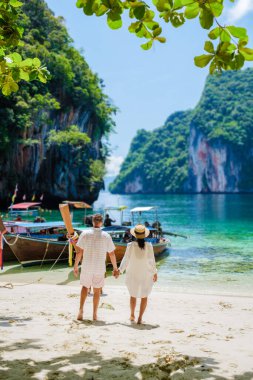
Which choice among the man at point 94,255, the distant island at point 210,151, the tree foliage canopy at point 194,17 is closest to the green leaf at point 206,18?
the tree foliage canopy at point 194,17

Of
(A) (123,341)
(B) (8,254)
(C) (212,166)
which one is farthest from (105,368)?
(C) (212,166)

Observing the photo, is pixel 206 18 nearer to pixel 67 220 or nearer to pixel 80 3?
pixel 80 3

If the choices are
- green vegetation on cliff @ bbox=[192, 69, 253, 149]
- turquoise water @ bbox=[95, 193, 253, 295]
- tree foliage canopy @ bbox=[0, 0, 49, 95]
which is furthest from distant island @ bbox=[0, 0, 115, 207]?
green vegetation on cliff @ bbox=[192, 69, 253, 149]

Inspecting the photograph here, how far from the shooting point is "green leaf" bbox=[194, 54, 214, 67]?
9.27ft

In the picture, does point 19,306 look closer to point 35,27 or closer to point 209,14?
point 209,14

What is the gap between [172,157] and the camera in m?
165

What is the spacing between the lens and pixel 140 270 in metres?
5.45

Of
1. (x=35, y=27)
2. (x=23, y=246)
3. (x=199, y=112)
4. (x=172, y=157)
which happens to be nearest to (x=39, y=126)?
(x=35, y=27)

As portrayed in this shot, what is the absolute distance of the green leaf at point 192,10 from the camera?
2.70m

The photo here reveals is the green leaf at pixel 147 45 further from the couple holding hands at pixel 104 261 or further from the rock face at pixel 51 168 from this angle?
the rock face at pixel 51 168

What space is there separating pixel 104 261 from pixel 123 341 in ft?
3.99

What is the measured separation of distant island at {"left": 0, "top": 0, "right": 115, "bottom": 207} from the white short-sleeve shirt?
33.6m

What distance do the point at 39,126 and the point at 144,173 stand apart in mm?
127464

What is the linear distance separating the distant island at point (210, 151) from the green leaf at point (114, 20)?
107m
